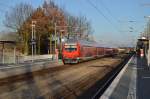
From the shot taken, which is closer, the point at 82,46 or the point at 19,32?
the point at 82,46

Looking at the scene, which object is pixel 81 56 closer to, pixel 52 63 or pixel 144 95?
pixel 52 63

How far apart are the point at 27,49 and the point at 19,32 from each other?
4395 millimetres

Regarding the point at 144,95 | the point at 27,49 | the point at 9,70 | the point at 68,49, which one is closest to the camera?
the point at 144,95

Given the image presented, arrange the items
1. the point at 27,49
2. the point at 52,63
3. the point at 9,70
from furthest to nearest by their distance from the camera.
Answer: the point at 27,49, the point at 52,63, the point at 9,70

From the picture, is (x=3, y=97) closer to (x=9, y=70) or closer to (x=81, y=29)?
(x=9, y=70)

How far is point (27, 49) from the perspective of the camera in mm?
79875

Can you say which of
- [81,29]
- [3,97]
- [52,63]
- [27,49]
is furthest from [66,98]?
[81,29]

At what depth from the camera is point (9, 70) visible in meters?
28.0

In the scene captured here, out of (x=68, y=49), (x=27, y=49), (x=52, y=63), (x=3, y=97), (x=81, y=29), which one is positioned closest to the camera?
(x=3, y=97)

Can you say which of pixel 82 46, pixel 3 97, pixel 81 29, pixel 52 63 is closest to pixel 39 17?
pixel 81 29

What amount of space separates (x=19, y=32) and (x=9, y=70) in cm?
5392

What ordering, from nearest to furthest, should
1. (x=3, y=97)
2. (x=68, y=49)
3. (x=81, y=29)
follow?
(x=3, y=97) → (x=68, y=49) → (x=81, y=29)

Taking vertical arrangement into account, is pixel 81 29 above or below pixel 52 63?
above

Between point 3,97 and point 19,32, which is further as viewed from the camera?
point 19,32
